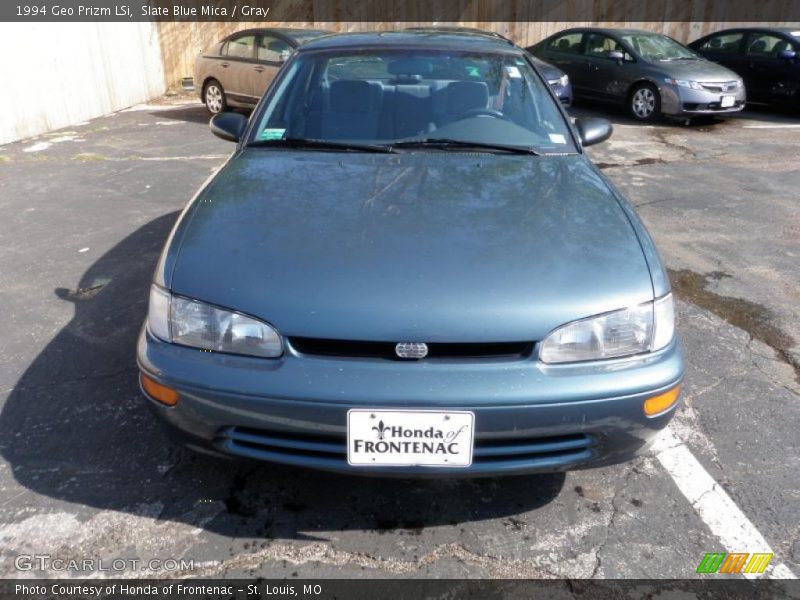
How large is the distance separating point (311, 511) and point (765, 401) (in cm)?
212

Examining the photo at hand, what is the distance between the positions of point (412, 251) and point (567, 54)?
10.5m

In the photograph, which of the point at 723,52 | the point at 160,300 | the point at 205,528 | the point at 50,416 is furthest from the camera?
the point at 723,52

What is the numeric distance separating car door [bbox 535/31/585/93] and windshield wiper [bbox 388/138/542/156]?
8.98m

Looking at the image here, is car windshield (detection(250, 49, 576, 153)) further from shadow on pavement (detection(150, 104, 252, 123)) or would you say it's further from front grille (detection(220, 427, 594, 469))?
shadow on pavement (detection(150, 104, 252, 123))

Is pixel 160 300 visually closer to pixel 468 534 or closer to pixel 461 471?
pixel 461 471

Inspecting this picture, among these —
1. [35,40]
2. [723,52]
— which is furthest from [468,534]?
[723,52]

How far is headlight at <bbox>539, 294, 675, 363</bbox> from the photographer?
1.92 meters

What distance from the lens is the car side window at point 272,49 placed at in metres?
9.28

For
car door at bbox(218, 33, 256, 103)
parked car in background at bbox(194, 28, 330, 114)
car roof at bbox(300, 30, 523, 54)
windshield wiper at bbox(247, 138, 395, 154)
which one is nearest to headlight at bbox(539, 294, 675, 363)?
windshield wiper at bbox(247, 138, 395, 154)

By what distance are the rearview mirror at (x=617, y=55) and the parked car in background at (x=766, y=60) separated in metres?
2.49

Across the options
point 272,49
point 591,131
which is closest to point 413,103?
point 591,131

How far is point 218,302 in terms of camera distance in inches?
77.7

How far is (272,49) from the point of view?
9.43 metres

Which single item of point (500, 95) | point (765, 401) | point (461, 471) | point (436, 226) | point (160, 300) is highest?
point (500, 95)
